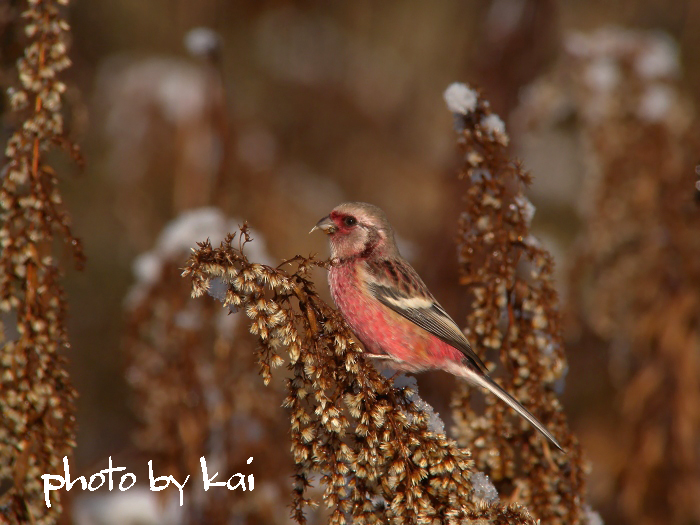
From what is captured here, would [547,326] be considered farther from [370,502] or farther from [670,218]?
[670,218]

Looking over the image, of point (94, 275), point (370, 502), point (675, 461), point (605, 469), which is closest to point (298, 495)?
point (370, 502)

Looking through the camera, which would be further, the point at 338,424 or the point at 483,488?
the point at 483,488

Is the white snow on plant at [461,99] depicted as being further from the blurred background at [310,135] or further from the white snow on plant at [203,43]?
the white snow on plant at [203,43]

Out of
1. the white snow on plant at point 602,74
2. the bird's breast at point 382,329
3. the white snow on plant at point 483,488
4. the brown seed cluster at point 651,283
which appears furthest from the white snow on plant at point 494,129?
the white snow on plant at point 602,74

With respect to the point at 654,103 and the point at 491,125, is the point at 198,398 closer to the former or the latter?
the point at 491,125

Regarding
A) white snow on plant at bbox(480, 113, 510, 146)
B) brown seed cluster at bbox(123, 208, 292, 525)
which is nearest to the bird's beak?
brown seed cluster at bbox(123, 208, 292, 525)

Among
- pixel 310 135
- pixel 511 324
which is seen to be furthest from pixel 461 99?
pixel 310 135
